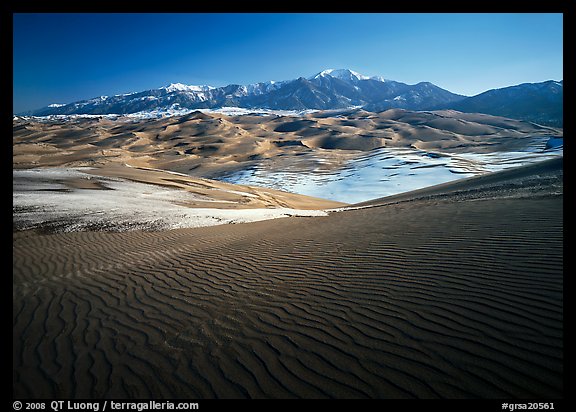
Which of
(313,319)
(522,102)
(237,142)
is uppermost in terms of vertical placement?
(522,102)

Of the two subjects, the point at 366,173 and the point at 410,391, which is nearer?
the point at 410,391

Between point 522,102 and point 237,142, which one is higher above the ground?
point 522,102

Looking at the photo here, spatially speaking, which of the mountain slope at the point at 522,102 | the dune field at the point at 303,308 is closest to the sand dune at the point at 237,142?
the dune field at the point at 303,308

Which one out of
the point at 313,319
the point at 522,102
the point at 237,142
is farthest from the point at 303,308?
the point at 522,102

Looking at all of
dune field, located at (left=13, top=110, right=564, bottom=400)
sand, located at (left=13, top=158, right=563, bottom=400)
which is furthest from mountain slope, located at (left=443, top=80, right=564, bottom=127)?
sand, located at (left=13, top=158, right=563, bottom=400)

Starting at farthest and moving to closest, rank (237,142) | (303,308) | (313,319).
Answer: (237,142)
(303,308)
(313,319)

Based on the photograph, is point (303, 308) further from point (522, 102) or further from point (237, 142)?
point (522, 102)

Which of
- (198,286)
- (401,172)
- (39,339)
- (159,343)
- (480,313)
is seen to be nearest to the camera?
(480,313)

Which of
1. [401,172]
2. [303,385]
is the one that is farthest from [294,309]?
[401,172]

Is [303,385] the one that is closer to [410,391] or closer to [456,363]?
[410,391]
